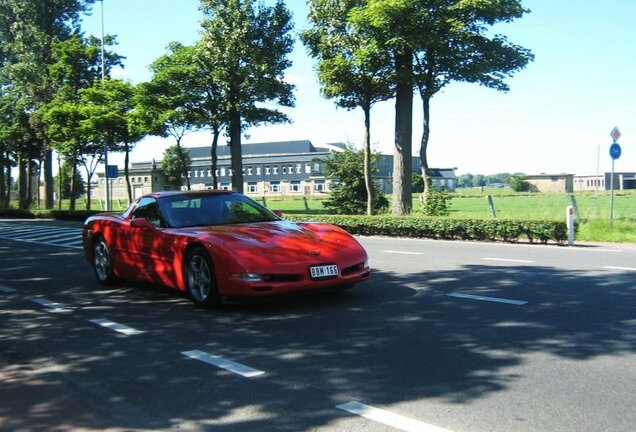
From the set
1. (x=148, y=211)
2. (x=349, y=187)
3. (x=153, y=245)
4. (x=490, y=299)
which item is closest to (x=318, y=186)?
(x=349, y=187)

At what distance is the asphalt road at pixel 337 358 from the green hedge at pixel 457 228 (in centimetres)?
661

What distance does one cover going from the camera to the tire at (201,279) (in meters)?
6.63

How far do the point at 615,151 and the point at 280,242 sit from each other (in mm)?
14253

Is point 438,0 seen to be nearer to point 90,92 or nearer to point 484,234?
point 484,234

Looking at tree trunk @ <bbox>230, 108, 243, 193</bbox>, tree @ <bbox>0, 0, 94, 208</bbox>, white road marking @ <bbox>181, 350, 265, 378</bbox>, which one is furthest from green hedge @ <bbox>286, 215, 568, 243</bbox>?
tree @ <bbox>0, 0, 94, 208</bbox>

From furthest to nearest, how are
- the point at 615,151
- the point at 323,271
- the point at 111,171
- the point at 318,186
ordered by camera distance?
the point at 318,186
the point at 111,171
the point at 615,151
the point at 323,271

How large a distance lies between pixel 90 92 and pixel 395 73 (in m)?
20.5

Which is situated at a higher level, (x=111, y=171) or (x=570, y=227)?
(x=111, y=171)

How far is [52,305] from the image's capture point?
7410 millimetres

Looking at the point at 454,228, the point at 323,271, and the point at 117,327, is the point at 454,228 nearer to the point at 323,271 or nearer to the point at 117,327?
the point at 323,271

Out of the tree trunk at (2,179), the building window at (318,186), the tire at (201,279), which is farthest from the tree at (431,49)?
the building window at (318,186)

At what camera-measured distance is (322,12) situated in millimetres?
24688

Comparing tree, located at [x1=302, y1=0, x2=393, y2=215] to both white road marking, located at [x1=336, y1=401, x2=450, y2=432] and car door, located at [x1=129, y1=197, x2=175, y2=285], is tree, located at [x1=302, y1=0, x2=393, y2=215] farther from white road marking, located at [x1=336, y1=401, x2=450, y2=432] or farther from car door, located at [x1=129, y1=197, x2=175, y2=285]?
white road marking, located at [x1=336, y1=401, x2=450, y2=432]

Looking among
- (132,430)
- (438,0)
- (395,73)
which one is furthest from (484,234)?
(132,430)
